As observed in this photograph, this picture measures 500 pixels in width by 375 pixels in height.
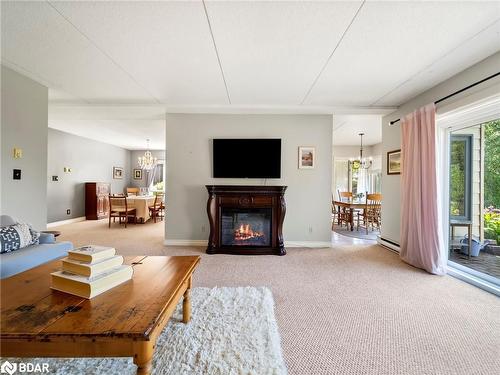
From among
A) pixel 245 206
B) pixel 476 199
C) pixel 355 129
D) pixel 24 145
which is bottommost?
pixel 245 206

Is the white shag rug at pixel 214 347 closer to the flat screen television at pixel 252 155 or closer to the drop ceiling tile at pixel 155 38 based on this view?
the flat screen television at pixel 252 155

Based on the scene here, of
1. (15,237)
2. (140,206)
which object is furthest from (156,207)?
(15,237)

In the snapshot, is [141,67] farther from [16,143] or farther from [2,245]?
[2,245]

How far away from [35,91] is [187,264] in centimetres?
326

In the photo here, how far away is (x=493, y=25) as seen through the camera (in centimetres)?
184

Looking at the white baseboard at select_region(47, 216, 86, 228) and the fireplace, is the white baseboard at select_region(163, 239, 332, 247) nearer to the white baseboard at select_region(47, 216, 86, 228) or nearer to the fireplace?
the fireplace

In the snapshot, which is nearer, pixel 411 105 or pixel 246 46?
pixel 246 46

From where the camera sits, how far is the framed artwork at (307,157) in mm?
3957

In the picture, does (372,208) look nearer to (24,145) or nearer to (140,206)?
(140,206)

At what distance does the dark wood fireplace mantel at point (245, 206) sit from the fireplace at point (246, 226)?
0.20ft

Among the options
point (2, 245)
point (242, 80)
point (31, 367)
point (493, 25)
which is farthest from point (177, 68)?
point (493, 25)

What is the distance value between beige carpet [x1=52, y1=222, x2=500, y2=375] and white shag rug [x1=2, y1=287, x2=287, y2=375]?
0.41 ft

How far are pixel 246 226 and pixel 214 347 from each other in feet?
7.67

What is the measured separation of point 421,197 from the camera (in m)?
2.97
